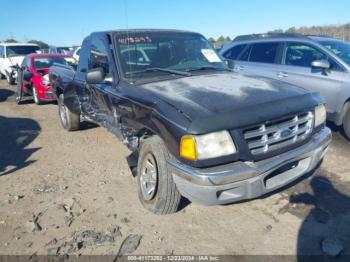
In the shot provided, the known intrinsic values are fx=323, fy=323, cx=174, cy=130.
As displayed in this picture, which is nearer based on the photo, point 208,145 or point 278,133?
point 208,145

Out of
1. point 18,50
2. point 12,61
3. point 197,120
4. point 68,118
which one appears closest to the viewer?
point 197,120

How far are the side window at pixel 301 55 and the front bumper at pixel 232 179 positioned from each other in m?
3.50

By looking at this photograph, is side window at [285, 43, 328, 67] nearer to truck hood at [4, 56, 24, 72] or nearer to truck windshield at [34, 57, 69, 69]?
truck windshield at [34, 57, 69, 69]

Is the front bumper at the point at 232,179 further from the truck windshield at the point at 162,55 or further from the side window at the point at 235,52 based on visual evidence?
the side window at the point at 235,52

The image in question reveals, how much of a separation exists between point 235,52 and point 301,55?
177 centimetres

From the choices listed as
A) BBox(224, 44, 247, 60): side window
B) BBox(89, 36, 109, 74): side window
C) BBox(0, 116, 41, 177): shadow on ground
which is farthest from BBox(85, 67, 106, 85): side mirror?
BBox(224, 44, 247, 60): side window

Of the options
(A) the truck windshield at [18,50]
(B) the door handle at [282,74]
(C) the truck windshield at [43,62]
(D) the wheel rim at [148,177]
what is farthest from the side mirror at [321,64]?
(A) the truck windshield at [18,50]

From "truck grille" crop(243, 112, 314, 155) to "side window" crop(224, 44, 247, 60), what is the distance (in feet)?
14.5

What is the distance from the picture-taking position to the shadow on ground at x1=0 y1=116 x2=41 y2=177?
5.09 metres

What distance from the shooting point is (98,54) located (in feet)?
15.4

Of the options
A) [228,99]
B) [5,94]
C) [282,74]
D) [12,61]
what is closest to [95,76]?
[228,99]

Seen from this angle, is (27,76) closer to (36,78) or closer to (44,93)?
(36,78)

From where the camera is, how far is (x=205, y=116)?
9.06ft

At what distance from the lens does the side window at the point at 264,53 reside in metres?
6.64
